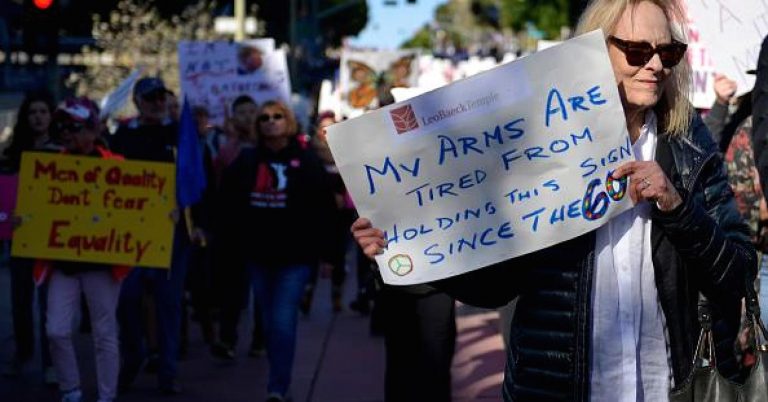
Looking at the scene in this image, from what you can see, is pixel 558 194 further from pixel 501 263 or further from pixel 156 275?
pixel 156 275

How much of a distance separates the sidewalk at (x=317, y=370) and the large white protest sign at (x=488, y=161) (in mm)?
5524

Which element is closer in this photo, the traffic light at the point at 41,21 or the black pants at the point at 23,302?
the black pants at the point at 23,302

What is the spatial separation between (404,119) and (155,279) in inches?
254

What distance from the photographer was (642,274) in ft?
12.6

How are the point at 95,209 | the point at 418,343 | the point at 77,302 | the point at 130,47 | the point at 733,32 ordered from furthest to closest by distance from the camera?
the point at 130,47
the point at 95,209
the point at 77,302
the point at 733,32
the point at 418,343

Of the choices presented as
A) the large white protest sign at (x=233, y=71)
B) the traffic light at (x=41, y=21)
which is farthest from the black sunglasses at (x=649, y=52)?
the large white protest sign at (x=233, y=71)

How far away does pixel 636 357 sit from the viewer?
3.86 m

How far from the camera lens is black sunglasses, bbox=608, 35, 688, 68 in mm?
3867

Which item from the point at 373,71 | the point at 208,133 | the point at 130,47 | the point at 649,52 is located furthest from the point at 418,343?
the point at 130,47

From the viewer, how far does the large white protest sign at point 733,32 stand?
7949mm

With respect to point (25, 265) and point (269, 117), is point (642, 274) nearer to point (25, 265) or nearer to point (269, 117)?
point (269, 117)

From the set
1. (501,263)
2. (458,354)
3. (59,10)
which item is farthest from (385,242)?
(59,10)

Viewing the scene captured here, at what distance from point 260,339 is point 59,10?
289cm

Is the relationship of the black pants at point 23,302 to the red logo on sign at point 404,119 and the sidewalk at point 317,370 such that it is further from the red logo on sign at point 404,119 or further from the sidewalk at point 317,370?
the red logo on sign at point 404,119
